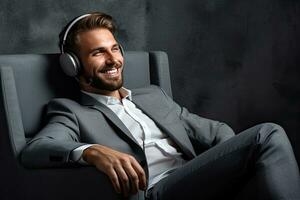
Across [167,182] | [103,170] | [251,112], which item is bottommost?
[251,112]

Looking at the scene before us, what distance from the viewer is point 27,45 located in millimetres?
2795

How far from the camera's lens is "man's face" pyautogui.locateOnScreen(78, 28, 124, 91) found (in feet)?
7.70

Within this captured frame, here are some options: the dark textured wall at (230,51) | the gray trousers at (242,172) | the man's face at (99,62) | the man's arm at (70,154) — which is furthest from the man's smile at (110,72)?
the dark textured wall at (230,51)

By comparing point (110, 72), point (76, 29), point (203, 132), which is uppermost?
point (76, 29)

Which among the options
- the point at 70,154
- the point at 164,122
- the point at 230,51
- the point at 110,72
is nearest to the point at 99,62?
the point at 110,72

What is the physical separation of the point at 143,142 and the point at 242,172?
0.48 meters

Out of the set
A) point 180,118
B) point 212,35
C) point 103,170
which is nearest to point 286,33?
point 212,35

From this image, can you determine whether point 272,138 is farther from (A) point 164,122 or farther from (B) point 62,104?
(B) point 62,104

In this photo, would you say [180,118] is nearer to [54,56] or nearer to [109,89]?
[109,89]

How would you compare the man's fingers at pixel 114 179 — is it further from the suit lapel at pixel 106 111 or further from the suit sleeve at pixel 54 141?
the suit lapel at pixel 106 111

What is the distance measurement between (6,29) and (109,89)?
63 centimetres

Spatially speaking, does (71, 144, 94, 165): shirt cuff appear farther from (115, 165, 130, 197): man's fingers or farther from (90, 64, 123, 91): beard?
(90, 64, 123, 91): beard

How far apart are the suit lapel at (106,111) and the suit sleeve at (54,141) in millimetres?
117

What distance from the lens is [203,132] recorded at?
7.92 ft
